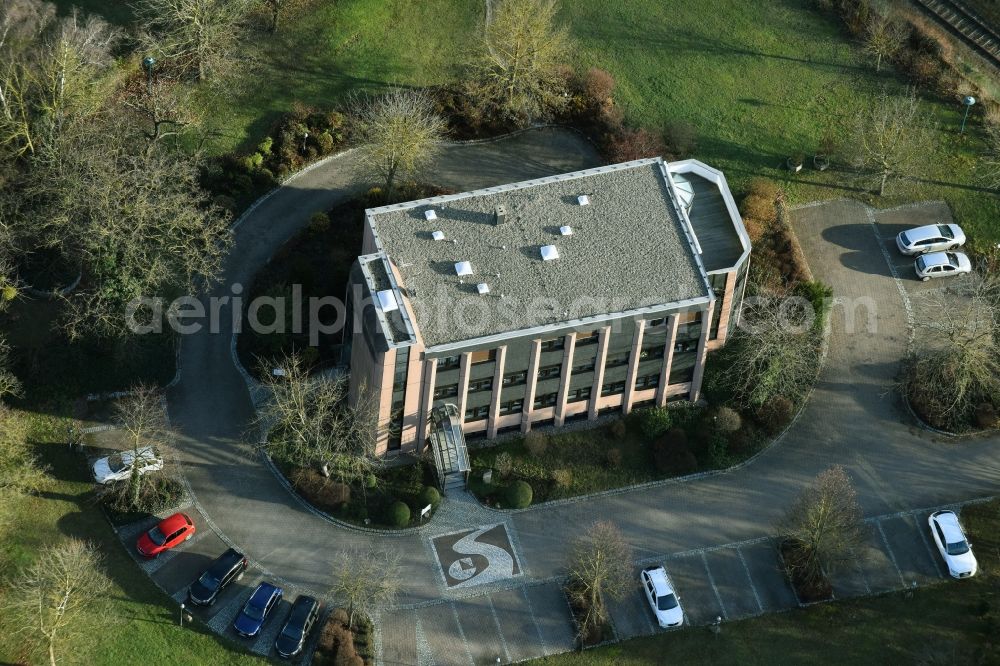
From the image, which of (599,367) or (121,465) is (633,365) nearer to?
(599,367)

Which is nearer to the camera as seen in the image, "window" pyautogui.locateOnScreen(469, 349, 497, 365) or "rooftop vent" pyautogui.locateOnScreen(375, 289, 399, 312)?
"rooftop vent" pyautogui.locateOnScreen(375, 289, 399, 312)

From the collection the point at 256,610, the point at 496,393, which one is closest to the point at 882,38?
the point at 496,393

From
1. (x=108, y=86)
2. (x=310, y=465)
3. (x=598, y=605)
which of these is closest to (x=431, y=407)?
(x=310, y=465)

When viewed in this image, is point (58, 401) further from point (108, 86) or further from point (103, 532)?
point (108, 86)

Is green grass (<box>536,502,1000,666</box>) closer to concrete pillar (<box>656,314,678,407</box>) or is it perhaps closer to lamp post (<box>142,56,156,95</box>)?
concrete pillar (<box>656,314,678,407</box>)

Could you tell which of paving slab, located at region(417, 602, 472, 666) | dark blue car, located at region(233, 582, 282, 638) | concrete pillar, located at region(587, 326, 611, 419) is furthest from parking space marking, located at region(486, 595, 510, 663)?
concrete pillar, located at region(587, 326, 611, 419)

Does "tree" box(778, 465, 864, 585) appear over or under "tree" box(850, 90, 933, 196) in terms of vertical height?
under
